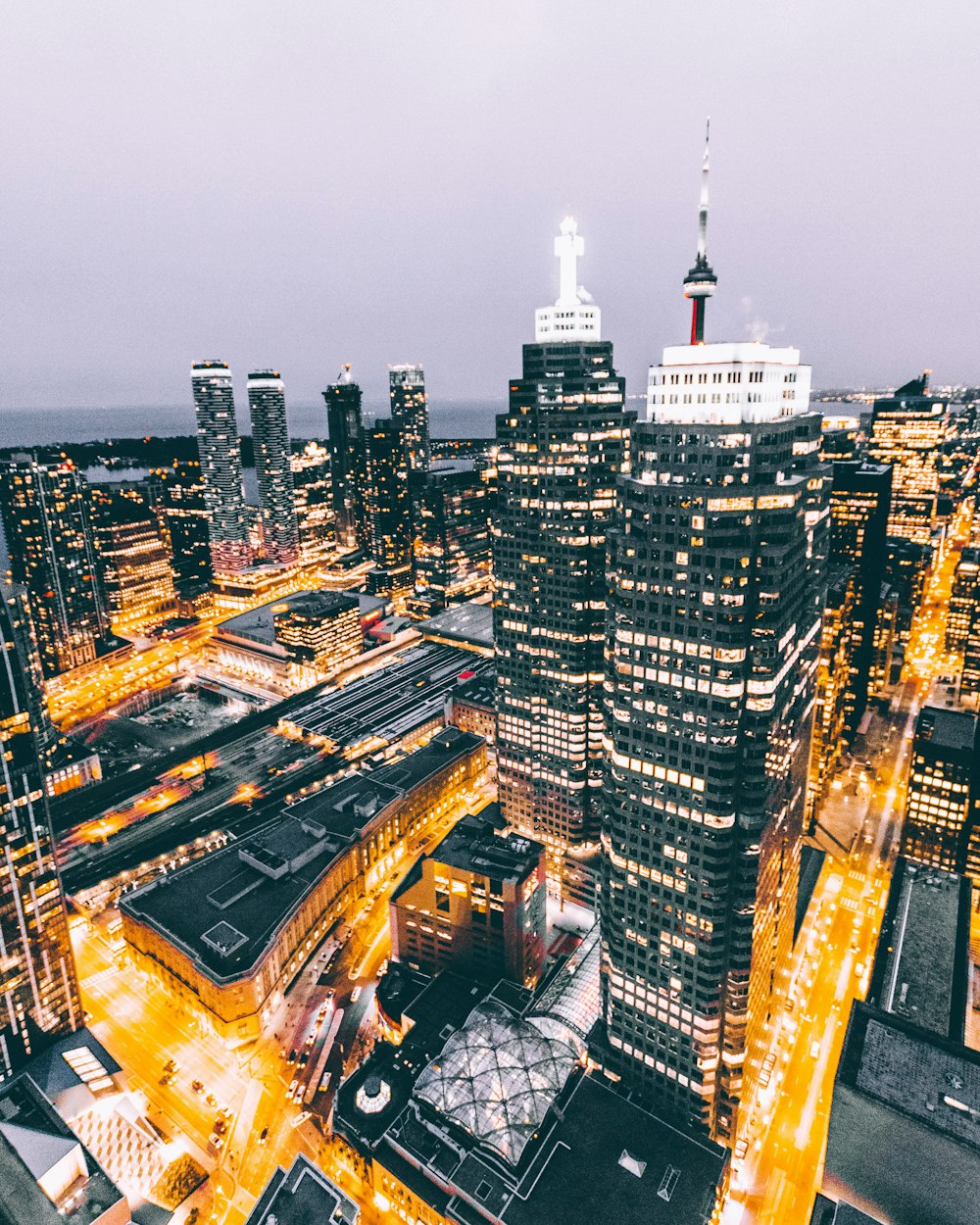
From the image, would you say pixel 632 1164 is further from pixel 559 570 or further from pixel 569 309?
pixel 569 309

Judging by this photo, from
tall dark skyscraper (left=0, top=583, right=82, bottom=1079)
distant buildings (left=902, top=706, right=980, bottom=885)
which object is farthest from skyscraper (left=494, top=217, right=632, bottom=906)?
tall dark skyscraper (left=0, top=583, right=82, bottom=1079)

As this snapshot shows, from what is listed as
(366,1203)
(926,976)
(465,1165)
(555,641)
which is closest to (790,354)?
(555,641)

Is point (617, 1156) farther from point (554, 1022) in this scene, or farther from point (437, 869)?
point (437, 869)

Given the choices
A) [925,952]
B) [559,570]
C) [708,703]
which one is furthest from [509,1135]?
[559,570]

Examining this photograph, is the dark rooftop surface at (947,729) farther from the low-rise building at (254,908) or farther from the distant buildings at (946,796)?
the low-rise building at (254,908)

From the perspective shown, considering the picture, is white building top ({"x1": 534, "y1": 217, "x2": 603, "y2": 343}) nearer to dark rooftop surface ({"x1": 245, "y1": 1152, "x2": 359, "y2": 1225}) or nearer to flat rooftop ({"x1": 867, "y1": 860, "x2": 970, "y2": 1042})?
flat rooftop ({"x1": 867, "y1": 860, "x2": 970, "y2": 1042})

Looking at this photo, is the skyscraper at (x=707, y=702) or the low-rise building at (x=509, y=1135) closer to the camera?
the skyscraper at (x=707, y=702)

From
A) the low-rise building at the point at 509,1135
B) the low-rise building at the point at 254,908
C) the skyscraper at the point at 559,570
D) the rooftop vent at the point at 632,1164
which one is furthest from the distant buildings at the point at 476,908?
the rooftop vent at the point at 632,1164
